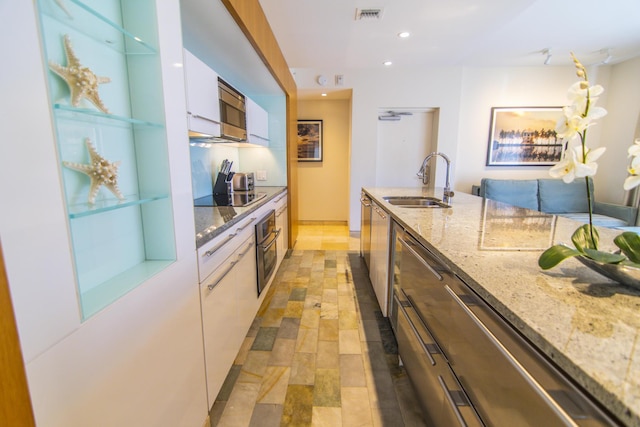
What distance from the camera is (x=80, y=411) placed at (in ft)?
2.10

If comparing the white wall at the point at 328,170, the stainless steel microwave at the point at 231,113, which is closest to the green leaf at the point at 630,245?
the stainless steel microwave at the point at 231,113

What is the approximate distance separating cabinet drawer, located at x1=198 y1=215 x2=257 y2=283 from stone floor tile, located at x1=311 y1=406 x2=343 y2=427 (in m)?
0.85

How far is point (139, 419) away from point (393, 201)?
6.95 feet

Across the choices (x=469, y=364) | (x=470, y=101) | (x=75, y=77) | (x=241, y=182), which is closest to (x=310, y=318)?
(x=469, y=364)

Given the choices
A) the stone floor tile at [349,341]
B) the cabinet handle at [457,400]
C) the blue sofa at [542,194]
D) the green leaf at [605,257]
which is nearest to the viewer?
the green leaf at [605,257]

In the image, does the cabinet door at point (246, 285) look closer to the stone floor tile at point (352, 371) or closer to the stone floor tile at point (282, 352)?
the stone floor tile at point (282, 352)

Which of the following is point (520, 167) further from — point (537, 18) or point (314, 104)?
point (314, 104)

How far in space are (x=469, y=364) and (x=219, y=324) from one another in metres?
1.11

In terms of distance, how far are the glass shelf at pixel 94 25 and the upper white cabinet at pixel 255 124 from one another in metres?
1.61

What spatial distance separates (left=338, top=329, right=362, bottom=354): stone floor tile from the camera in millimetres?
1823

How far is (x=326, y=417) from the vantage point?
1337 millimetres

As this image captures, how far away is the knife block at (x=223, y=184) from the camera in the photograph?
98.8 inches

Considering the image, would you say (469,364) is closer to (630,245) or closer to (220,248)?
(630,245)

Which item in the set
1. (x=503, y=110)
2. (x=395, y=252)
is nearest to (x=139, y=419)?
(x=395, y=252)
